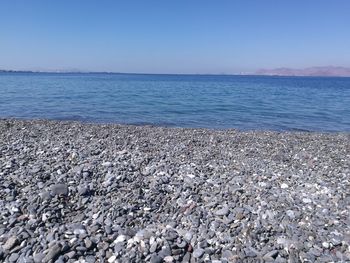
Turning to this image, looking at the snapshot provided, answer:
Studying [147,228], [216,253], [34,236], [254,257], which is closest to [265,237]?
[254,257]

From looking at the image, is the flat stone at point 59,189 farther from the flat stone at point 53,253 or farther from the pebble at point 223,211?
the pebble at point 223,211

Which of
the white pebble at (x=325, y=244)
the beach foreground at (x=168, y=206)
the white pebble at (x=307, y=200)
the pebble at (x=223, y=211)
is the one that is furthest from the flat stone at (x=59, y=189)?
the white pebble at (x=307, y=200)

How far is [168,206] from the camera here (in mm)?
6480

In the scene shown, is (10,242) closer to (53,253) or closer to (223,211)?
(53,253)

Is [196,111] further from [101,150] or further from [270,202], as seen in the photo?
[270,202]

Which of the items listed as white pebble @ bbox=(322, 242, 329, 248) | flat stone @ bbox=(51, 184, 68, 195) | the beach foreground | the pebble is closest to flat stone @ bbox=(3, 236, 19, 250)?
the beach foreground

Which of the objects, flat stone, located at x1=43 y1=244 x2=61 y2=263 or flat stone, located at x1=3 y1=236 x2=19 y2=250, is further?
flat stone, located at x1=3 y1=236 x2=19 y2=250

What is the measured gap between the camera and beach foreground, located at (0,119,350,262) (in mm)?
4965

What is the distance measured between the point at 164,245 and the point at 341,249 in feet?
9.10

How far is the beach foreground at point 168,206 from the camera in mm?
4965

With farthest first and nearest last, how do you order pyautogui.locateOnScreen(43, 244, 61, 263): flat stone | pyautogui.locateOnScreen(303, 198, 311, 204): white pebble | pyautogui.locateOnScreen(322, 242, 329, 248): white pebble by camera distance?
pyautogui.locateOnScreen(303, 198, 311, 204): white pebble
pyautogui.locateOnScreen(322, 242, 329, 248): white pebble
pyautogui.locateOnScreen(43, 244, 61, 263): flat stone

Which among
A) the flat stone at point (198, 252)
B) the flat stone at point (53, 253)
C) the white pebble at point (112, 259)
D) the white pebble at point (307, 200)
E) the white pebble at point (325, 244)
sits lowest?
the flat stone at point (198, 252)

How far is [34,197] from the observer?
255 inches

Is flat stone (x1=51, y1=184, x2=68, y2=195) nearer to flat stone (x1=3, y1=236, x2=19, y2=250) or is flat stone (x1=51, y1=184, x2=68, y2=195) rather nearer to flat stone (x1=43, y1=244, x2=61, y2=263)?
flat stone (x1=3, y1=236, x2=19, y2=250)
